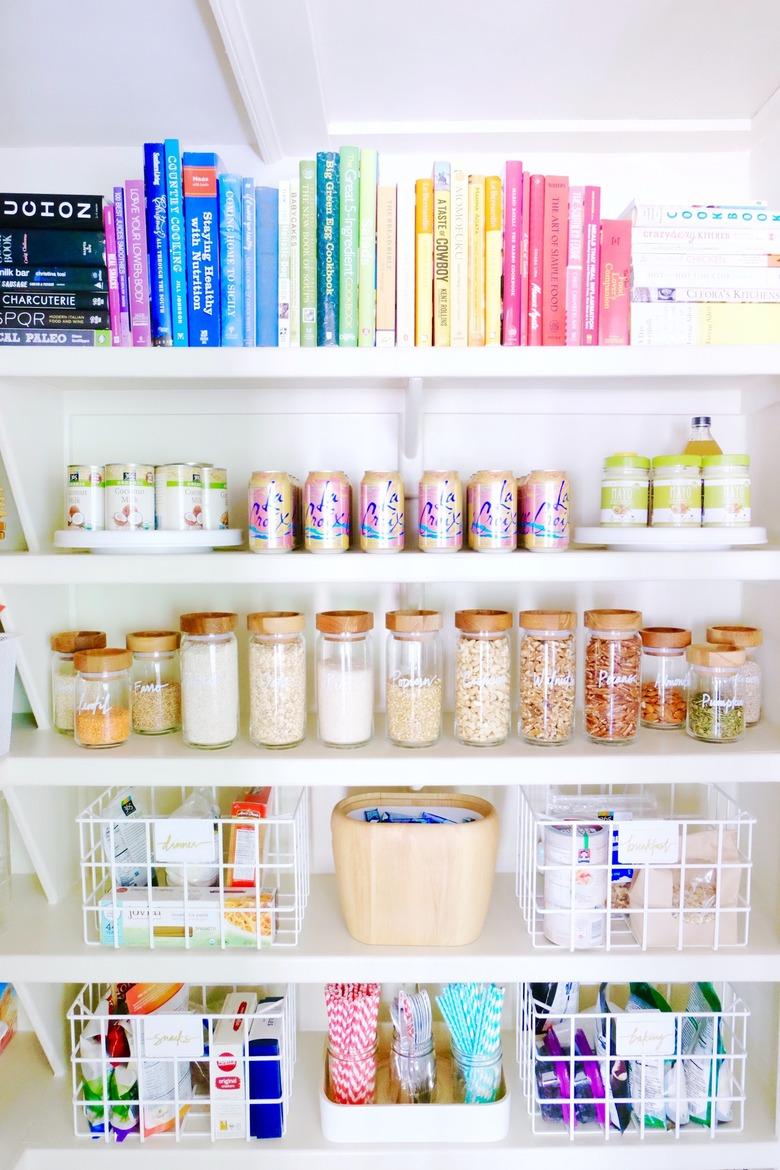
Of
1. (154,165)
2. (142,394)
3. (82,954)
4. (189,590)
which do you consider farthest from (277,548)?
(82,954)

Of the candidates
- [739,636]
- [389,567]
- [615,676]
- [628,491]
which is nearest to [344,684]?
[389,567]

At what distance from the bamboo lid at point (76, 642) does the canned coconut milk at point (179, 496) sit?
24cm

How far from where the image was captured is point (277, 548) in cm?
125

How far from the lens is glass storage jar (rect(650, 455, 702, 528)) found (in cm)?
126

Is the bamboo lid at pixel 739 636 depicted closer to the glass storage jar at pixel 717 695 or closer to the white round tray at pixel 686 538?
the glass storage jar at pixel 717 695

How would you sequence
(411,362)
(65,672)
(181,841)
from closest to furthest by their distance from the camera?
(411,362) < (181,841) < (65,672)

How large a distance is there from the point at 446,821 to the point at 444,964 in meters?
0.21

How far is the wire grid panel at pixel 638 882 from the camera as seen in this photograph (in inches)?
49.8

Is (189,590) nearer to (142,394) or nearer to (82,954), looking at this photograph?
(142,394)

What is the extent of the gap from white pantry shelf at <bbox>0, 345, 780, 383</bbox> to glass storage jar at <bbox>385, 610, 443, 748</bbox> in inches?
14.1

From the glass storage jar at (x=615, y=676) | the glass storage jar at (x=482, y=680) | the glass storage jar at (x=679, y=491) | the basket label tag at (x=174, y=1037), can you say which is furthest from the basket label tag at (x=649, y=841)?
the basket label tag at (x=174, y=1037)

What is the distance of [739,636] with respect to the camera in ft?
4.37

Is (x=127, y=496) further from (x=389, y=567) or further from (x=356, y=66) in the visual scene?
(x=356, y=66)

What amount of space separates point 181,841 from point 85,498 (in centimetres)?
53
